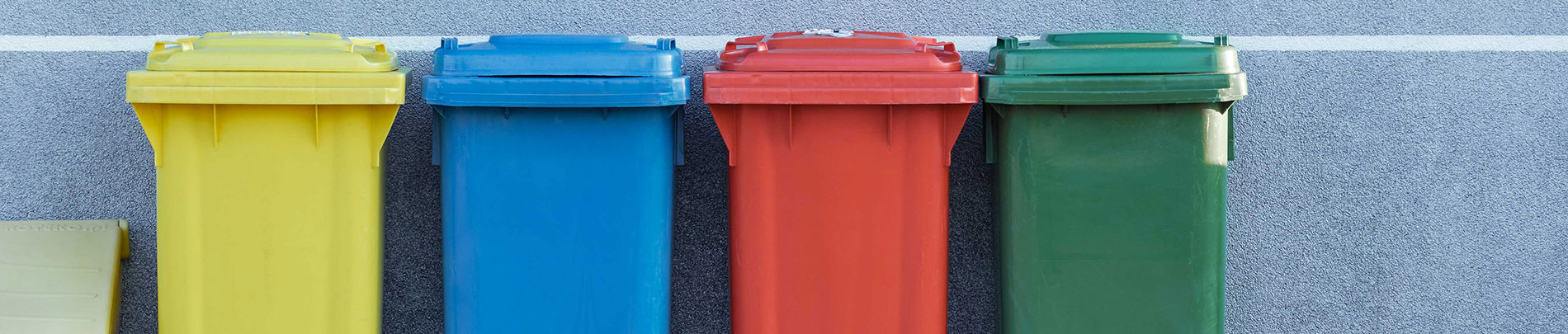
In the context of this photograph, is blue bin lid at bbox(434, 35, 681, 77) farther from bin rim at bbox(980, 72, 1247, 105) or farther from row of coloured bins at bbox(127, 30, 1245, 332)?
bin rim at bbox(980, 72, 1247, 105)

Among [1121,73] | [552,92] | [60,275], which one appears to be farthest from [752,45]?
[60,275]

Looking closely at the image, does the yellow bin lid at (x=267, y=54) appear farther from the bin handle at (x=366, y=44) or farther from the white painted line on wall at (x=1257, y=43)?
the white painted line on wall at (x=1257, y=43)

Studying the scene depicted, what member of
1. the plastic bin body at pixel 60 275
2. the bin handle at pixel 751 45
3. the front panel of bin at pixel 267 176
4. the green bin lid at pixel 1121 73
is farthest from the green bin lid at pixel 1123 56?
the plastic bin body at pixel 60 275

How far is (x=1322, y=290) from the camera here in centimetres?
331

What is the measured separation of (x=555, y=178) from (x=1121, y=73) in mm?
1321

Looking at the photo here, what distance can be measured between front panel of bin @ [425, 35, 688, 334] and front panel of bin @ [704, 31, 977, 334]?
0.61 ft

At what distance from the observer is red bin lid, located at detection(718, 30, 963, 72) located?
2.69m

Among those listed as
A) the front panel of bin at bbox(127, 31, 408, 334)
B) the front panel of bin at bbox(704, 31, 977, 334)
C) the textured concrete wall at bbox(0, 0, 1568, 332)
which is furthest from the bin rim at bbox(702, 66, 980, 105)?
the front panel of bin at bbox(127, 31, 408, 334)

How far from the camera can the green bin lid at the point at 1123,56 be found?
105 inches

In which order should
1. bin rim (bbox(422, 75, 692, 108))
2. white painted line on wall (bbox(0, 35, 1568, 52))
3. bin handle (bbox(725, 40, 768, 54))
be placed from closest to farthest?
1. bin rim (bbox(422, 75, 692, 108))
2. bin handle (bbox(725, 40, 768, 54))
3. white painted line on wall (bbox(0, 35, 1568, 52))

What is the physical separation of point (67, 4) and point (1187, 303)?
9.96 ft

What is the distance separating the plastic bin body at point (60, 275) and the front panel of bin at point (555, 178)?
1.02m

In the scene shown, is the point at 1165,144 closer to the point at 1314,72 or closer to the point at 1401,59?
the point at 1314,72

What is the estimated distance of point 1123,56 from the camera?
105 inches
